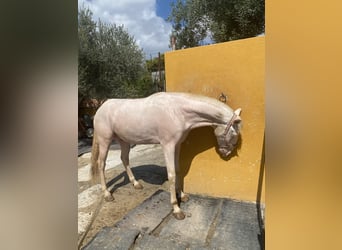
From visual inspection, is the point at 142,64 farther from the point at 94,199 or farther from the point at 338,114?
the point at 338,114

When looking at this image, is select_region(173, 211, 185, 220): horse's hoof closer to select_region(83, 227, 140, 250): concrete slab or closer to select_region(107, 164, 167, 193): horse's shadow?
select_region(83, 227, 140, 250): concrete slab

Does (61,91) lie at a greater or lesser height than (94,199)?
greater

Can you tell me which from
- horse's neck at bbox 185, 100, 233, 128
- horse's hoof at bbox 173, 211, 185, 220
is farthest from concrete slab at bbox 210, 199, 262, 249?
horse's neck at bbox 185, 100, 233, 128

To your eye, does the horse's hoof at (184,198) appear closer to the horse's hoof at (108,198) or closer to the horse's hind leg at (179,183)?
the horse's hind leg at (179,183)

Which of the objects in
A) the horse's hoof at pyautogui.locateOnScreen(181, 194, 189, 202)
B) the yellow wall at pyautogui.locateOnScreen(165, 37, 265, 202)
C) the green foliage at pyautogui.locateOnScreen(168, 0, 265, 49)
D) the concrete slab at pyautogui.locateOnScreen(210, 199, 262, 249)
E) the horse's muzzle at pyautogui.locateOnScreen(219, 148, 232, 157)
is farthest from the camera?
the green foliage at pyautogui.locateOnScreen(168, 0, 265, 49)

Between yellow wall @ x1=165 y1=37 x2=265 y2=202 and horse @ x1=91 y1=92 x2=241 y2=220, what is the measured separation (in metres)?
0.18

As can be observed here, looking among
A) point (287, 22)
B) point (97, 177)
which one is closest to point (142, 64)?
point (97, 177)

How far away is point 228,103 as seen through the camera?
121 inches

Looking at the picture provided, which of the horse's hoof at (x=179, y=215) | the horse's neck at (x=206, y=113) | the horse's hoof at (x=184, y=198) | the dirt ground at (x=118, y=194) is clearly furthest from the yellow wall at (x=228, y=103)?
the dirt ground at (x=118, y=194)

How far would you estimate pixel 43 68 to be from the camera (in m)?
0.54

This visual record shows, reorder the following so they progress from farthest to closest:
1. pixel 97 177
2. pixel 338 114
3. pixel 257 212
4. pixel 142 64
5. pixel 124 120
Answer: pixel 142 64, pixel 97 177, pixel 124 120, pixel 257 212, pixel 338 114

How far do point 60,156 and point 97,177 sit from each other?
366 cm

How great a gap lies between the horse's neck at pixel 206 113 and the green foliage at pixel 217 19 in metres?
6.95

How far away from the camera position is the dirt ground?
111 inches
